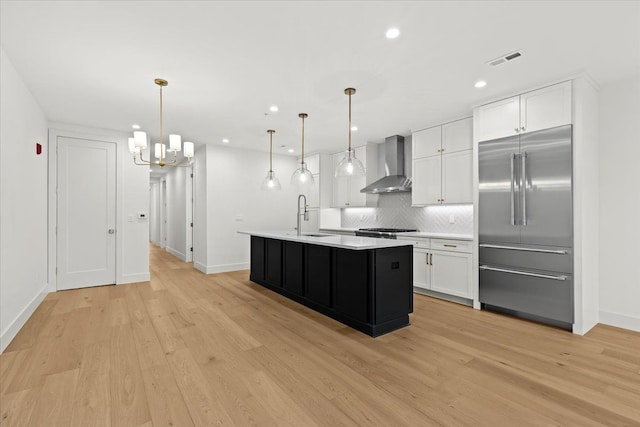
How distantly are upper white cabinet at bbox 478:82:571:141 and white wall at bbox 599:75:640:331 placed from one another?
711mm

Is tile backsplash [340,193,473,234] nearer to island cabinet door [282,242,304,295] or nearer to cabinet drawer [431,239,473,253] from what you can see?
cabinet drawer [431,239,473,253]

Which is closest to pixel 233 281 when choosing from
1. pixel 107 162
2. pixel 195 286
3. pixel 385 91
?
pixel 195 286

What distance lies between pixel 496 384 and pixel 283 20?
3.14 meters

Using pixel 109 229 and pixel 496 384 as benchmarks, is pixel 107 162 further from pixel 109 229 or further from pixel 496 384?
pixel 496 384

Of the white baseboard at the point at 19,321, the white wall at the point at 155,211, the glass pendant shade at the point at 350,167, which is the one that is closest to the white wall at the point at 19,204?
the white baseboard at the point at 19,321

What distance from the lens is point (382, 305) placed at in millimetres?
3145

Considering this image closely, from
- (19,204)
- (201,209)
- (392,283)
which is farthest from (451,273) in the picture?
(19,204)

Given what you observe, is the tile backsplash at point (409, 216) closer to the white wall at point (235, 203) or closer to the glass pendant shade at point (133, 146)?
the white wall at point (235, 203)

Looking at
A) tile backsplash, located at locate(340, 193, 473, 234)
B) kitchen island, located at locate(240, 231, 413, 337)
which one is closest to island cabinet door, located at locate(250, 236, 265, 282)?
kitchen island, located at locate(240, 231, 413, 337)

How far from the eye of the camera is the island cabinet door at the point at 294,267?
414 centimetres

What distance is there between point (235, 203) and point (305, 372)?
4852 millimetres

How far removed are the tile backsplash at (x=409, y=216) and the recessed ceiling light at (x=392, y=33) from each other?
316 centimetres

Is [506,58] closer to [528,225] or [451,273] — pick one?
[528,225]

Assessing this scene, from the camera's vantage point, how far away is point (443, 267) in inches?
171
